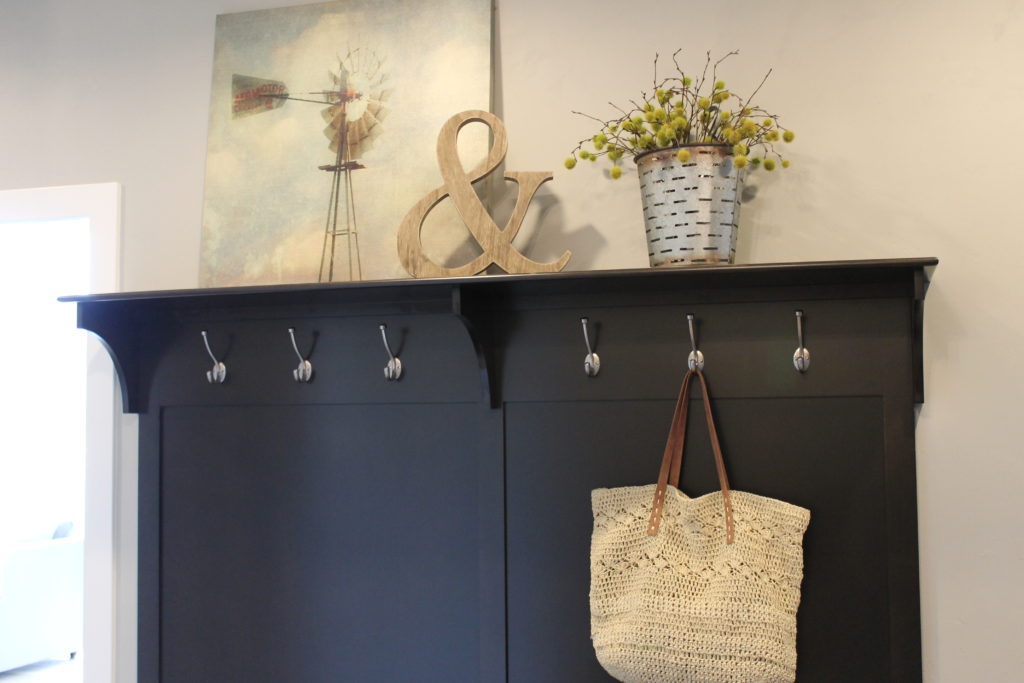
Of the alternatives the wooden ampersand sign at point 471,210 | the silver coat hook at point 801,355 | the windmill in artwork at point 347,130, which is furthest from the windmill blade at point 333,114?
the silver coat hook at point 801,355

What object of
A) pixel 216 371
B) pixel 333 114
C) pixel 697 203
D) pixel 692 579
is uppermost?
pixel 333 114

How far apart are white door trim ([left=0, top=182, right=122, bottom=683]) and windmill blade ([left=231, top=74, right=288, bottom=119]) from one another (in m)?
0.33

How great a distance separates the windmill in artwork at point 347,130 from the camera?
1602 millimetres

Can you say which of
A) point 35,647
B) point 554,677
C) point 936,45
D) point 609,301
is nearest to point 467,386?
point 609,301

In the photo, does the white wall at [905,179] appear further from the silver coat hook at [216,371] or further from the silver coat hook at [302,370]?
the silver coat hook at [216,371]

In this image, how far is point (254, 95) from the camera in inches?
66.6

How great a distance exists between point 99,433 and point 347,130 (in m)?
0.82

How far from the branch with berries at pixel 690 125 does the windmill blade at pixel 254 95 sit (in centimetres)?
61

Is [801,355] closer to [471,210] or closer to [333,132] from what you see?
[471,210]

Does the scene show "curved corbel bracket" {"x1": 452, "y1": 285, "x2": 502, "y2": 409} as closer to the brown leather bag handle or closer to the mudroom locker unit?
the mudroom locker unit

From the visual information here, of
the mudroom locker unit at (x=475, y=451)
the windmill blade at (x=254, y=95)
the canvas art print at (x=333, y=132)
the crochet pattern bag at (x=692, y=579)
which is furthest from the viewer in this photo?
the windmill blade at (x=254, y=95)

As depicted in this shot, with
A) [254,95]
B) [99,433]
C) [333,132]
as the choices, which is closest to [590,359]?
[333,132]

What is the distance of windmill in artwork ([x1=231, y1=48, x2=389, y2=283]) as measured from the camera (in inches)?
63.1

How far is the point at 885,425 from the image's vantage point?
53.6 inches
